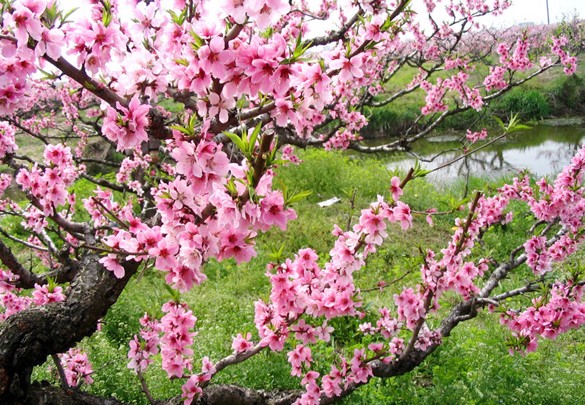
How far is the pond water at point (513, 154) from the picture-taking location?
12354 millimetres

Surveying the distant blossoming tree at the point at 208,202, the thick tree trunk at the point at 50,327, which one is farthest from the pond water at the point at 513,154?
the thick tree trunk at the point at 50,327

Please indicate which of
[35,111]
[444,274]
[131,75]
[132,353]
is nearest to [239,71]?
[131,75]

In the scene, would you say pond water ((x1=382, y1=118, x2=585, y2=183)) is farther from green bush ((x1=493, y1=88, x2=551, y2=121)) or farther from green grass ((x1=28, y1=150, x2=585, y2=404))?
green grass ((x1=28, y1=150, x2=585, y2=404))

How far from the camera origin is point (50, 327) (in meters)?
2.05

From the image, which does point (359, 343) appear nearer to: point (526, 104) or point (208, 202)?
point (208, 202)

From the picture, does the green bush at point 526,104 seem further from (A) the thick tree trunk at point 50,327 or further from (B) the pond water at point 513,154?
(A) the thick tree trunk at point 50,327

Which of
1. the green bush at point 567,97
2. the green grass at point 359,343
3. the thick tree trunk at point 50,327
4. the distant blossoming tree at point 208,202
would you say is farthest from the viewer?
the green bush at point 567,97

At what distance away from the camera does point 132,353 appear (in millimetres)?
2359

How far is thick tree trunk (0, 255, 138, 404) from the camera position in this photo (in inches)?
76.0

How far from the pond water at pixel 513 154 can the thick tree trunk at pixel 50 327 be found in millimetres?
9902

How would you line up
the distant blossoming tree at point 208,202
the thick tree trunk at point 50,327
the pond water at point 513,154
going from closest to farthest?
1. the distant blossoming tree at point 208,202
2. the thick tree trunk at point 50,327
3. the pond water at point 513,154

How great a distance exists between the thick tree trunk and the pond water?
990 cm

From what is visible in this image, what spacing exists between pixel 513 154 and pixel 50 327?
1500 cm

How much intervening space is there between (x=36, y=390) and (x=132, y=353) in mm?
458
